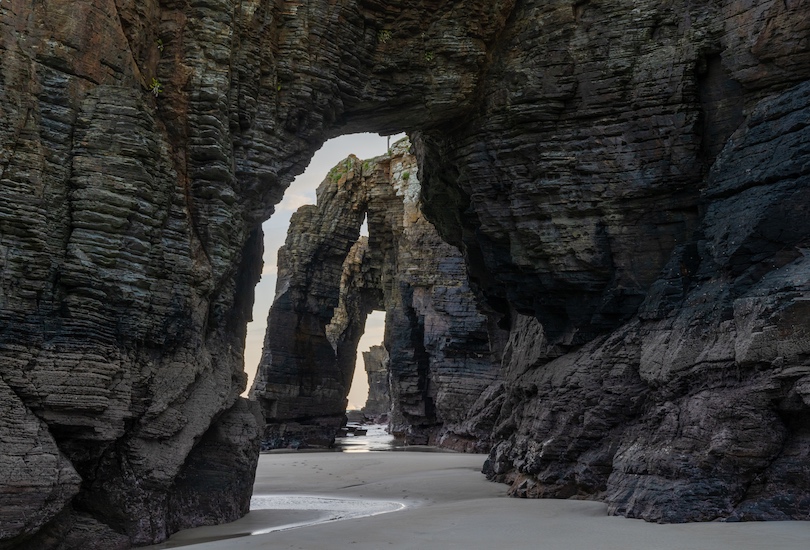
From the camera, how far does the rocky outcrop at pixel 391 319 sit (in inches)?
1276

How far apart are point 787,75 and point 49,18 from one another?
11.2 meters

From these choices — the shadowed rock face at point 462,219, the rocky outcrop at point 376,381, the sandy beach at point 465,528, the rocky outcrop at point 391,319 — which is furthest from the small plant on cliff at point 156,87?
the rocky outcrop at point 376,381

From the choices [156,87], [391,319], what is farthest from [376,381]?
[156,87]

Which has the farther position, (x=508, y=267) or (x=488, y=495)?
(x=508, y=267)

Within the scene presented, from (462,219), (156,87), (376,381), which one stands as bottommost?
(376,381)

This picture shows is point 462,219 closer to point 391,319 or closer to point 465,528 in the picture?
point 465,528

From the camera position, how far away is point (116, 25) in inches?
441

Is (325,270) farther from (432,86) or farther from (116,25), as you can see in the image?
(116,25)

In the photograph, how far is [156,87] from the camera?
12180 mm

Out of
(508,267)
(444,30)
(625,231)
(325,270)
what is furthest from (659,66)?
(325,270)

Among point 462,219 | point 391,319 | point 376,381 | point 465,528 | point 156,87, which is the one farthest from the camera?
point 376,381

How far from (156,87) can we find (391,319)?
89.4 ft

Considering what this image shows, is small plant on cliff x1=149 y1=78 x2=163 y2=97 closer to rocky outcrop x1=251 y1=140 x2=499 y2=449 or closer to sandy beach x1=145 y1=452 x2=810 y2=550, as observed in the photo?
sandy beach x1=145 y1=452 x2=810 y2=550

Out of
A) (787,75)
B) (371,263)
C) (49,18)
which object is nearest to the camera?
(49,18)
